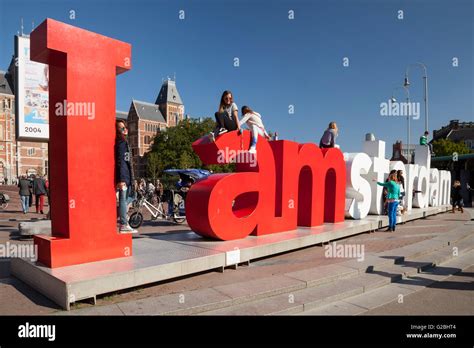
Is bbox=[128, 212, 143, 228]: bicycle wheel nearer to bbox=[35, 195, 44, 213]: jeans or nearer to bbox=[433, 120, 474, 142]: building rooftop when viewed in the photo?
bbox=[35, 195, 44, 213]: jeans

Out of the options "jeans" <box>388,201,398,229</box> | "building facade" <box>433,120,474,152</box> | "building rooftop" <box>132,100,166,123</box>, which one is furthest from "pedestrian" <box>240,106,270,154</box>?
"building rooftop" <box>132,100,166,123</box>

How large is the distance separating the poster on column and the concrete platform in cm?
Answer: 512

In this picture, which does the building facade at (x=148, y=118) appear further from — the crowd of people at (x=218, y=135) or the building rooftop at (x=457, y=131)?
the crowd of people at (x=218, y=135)

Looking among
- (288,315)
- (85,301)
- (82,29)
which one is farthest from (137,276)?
(82,29)

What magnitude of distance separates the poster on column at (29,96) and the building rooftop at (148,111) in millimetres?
88420

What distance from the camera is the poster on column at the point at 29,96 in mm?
9094

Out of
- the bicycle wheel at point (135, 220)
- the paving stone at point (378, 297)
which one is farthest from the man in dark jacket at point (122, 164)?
the bicycle wheel at point (135, 220)

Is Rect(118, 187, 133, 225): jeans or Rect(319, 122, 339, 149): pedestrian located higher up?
Rect(319, 122, 339, 149): pedestrian

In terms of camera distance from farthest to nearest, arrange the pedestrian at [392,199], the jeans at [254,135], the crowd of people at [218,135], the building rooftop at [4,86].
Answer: the building rooftop at [4,86], the pedestrian at [392,199], the jeans at [254,135], the crowd of people at [218,135]

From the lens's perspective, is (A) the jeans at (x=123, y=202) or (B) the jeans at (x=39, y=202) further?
(B) the jeans at (x=39, y=202)

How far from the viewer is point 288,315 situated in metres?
4.39

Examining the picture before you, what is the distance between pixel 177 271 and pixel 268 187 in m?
3.53

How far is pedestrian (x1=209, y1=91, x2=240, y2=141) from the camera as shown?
7.77m
